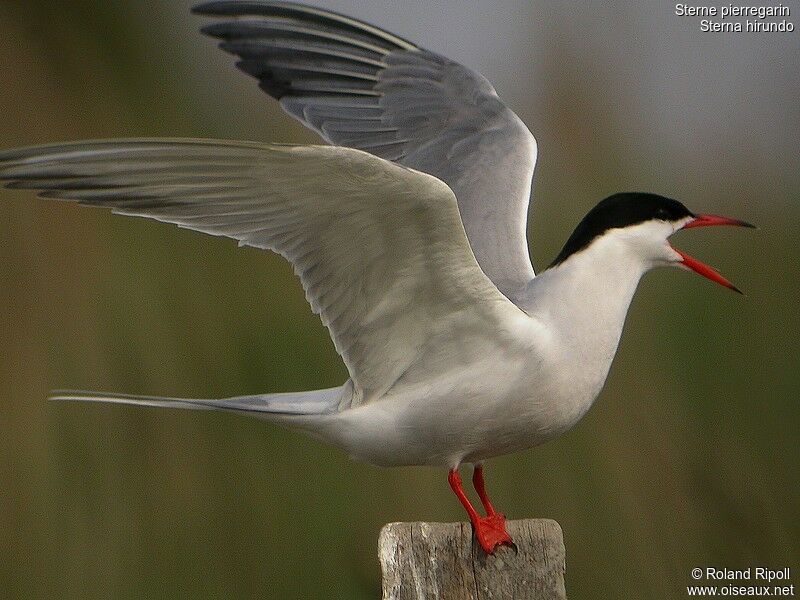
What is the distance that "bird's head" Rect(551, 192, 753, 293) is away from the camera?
10.6 feet

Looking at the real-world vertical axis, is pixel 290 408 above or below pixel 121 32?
below

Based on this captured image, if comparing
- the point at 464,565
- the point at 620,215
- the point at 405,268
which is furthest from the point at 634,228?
the point at 464,565

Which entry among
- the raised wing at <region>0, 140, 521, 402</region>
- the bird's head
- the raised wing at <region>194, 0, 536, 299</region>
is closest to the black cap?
the bird's head

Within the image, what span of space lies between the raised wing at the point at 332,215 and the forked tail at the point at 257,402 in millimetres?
125

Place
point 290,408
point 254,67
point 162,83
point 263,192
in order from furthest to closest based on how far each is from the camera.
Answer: point 162,83, point 254,67, point 290,408, point 263,192

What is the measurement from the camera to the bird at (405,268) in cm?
267

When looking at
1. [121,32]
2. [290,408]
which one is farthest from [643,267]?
[121,32]

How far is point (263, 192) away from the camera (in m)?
2.80

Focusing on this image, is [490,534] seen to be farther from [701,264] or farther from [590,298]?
[701,264]

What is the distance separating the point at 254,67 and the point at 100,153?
1395 millimetres

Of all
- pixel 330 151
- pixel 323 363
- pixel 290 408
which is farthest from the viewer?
pixel 323 363

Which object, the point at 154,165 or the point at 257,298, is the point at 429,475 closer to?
A: the point at 257,298

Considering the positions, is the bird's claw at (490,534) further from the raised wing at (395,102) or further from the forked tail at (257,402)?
the raised wing at (395,102)

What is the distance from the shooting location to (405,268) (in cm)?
298
